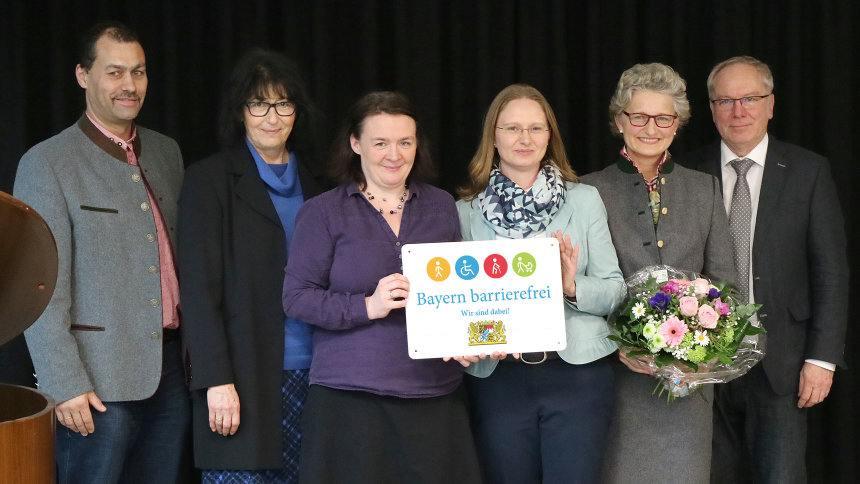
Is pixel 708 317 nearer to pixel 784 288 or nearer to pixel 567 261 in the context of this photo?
pixel 567 261

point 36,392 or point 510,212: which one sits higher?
point 510,212

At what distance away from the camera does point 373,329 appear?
300 cm

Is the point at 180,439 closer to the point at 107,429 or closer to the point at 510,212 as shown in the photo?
the point at 107,429

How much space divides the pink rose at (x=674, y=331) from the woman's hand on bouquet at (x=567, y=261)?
0.33 m

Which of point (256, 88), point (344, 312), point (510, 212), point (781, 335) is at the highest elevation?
point (256, 88)

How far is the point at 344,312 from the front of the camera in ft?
9.59

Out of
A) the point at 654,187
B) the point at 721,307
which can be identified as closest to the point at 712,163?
the point at 654,187

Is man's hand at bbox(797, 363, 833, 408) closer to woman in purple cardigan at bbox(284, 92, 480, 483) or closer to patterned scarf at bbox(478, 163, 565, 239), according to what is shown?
patterned scarf at bbox(478, 163, 565, 239)

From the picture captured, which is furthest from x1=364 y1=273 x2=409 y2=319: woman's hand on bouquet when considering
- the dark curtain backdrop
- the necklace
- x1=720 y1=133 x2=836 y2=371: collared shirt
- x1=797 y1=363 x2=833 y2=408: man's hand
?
x1=797 y1=363 x2=833 y2=408: man's hand

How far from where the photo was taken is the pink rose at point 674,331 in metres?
3.03

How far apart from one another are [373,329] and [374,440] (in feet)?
1.15

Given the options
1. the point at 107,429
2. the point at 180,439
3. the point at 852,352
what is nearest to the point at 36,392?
the point at 107,429

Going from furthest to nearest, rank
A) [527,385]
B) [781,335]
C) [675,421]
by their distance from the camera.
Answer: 1. [781,335]
2. [675,421]
3. [527,385]

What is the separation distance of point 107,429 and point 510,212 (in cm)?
159
